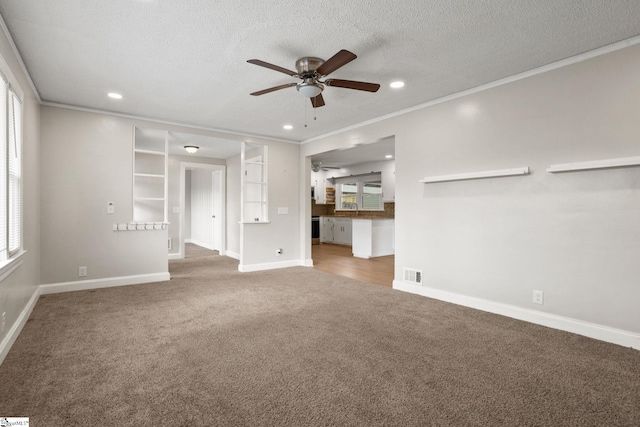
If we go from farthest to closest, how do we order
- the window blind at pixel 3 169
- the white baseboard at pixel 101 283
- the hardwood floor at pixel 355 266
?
the hardwood floor at pixel 355 266 < the white baseboard at pixel 101 283 < the window blind at pixel 3 169

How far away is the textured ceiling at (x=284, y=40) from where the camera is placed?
2184mm

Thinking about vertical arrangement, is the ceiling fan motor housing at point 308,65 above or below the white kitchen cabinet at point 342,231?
above

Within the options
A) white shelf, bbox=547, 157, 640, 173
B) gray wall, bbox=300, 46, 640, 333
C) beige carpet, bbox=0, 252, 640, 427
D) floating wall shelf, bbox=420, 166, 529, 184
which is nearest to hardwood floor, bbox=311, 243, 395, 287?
gray wall, bbox=300, 46, 640, 333

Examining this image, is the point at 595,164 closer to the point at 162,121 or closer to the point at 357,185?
the point at 162,121

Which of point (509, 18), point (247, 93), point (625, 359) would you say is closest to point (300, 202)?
point (247, 93)

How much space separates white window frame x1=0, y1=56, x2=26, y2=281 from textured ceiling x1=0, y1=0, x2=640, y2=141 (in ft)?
1.38

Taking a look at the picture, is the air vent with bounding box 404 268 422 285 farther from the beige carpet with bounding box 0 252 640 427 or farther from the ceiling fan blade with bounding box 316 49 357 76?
the ceiling fan blade with bounding box 316 49 357 76

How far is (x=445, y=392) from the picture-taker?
6.18ft

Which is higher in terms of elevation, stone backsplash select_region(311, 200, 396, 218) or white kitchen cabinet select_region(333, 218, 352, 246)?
stone backsplash select_region(311, 200, 396, 218)

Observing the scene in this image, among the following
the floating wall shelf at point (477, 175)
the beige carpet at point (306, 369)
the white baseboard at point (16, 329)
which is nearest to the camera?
the beige carpet at point (306, 369)

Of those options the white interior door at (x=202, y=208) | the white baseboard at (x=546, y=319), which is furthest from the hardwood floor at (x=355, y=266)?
the white interior door at (x=202, y=208)

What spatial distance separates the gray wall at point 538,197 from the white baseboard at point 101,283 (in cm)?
386

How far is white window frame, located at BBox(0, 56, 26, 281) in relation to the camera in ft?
7.98

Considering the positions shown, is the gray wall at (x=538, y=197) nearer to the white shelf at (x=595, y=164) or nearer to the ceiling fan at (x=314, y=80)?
the white shelf at (x=595, y=164)
